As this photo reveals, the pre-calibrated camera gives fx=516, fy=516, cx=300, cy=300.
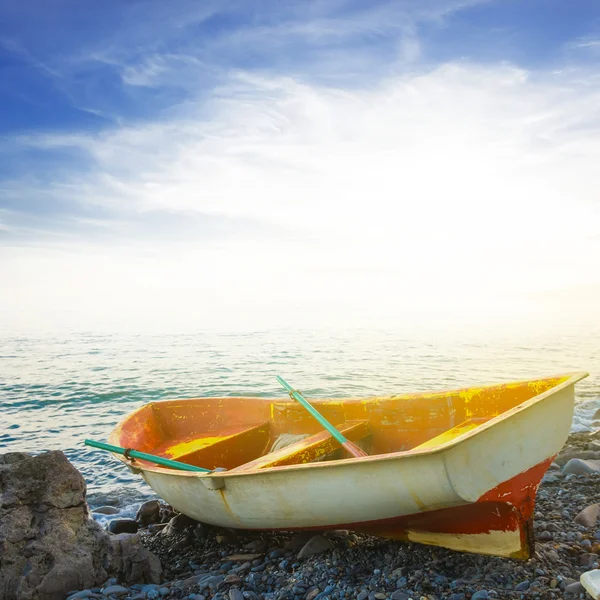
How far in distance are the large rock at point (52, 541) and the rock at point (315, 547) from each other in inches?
52.6

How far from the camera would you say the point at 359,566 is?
4410 millimetres

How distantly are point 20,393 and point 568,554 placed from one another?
1456 cm

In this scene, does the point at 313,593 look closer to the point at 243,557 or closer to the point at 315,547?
the point at 315,547

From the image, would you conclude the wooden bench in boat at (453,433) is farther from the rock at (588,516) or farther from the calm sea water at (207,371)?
the calm sea water at (207,371)

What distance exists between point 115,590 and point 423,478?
2712 mm

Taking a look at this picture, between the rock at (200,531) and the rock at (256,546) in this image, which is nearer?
the rock at (256,546)

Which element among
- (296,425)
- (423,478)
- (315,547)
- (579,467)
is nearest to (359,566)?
(315,547)

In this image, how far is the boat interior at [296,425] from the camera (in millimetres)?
5391

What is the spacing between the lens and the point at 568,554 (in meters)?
4.36

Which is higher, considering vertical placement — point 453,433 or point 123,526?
point 453,433

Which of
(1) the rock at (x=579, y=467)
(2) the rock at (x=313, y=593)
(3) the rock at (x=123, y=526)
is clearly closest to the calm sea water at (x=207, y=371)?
(3) the rock at (x=123, y=526)

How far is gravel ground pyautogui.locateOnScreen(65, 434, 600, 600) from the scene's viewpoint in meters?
3.88

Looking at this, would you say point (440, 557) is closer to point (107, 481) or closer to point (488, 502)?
point (488, 502)

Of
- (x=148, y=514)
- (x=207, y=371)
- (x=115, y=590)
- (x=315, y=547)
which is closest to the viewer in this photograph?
(x=115, y=590)
